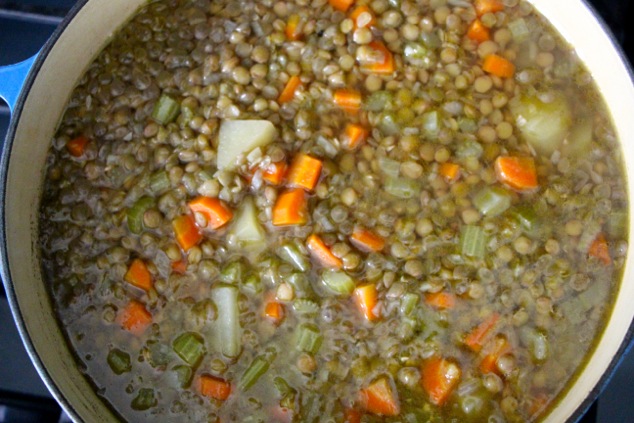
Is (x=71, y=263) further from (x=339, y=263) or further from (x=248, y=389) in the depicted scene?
(x=339, y=263)

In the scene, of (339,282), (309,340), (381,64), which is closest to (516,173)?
(381,64)

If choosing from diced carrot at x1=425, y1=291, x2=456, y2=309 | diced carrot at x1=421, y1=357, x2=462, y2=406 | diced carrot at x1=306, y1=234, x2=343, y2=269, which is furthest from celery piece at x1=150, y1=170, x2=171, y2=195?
diced carrot at x1=421, y1=357, x2=462, y2=406

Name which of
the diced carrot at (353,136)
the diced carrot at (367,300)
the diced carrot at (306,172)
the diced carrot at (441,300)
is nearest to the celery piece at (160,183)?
the diced carrot at (306,172)

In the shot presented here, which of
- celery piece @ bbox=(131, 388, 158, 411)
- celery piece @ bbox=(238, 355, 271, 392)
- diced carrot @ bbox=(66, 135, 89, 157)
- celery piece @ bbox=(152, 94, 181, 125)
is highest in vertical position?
celery piece @ bbox=(152, 94, 181, 125)

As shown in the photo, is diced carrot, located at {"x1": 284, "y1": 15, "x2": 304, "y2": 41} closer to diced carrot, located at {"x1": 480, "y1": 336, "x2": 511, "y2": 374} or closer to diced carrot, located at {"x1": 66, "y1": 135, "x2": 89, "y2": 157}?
diced carrot, located at {"x1": 66, "y1": 135, "x2": 89, "y2": 157}

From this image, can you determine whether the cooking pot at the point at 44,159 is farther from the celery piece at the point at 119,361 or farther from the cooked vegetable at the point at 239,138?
the cooked vegetable at the point at 239,138

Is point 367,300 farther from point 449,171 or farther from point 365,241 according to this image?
point 449,171

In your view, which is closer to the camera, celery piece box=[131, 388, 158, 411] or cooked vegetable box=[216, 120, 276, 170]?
celery piece box=[131, 388, 158, 411]

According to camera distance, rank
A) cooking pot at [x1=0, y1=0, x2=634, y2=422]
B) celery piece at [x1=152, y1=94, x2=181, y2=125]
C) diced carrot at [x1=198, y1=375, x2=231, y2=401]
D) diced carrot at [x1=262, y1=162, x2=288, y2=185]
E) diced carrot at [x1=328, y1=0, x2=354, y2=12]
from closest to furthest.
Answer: cooking pot at [x1=0, y1=0, x2=634, y2=422] → diced carrot at [x1=198, y1=375, x2=231, y2=401] → diced carrot at [x1=262, y1=162, x2=288, y2=185] → celery piece at [x1=152, y1=94, x2=181, y2=125] → diced carrot at [x1=328, y1=0, x2=354, y2=12]
